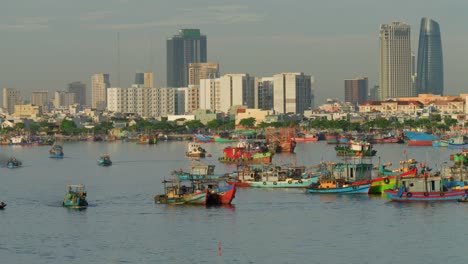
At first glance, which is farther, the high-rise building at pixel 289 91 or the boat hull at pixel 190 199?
the high-rise building at pixel 289 91

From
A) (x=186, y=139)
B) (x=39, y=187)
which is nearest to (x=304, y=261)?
(x=39, y=187)

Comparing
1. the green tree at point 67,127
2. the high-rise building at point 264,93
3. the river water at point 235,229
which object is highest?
the high-rise building at point 264,93

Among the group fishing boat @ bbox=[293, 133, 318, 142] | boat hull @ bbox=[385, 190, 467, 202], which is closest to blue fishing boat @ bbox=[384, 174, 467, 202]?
→ boat hull @ bbox=[385, 190, 467, 202]

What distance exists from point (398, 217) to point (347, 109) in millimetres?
156448

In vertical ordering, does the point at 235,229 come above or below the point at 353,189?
below

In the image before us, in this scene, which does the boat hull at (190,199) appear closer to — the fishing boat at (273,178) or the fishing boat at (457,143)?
the fishing boat at (273,178)

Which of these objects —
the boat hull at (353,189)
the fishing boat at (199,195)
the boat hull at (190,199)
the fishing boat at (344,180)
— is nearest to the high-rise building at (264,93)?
the fishing boat at (344,180)

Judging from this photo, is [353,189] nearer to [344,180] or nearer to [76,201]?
[344,180]

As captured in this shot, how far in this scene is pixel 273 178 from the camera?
53.6 m

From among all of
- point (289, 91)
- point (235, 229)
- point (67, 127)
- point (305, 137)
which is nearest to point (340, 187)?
point (235, 229)

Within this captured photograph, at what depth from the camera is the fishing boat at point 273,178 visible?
53031 mm

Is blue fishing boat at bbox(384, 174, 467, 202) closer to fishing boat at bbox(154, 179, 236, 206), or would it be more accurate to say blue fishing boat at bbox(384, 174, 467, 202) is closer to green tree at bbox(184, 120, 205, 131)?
fishing boat at bbox(154, 179, 236, 206)

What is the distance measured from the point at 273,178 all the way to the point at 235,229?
46.8 feet

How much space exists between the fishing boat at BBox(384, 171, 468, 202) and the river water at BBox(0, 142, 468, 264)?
0.62 m
